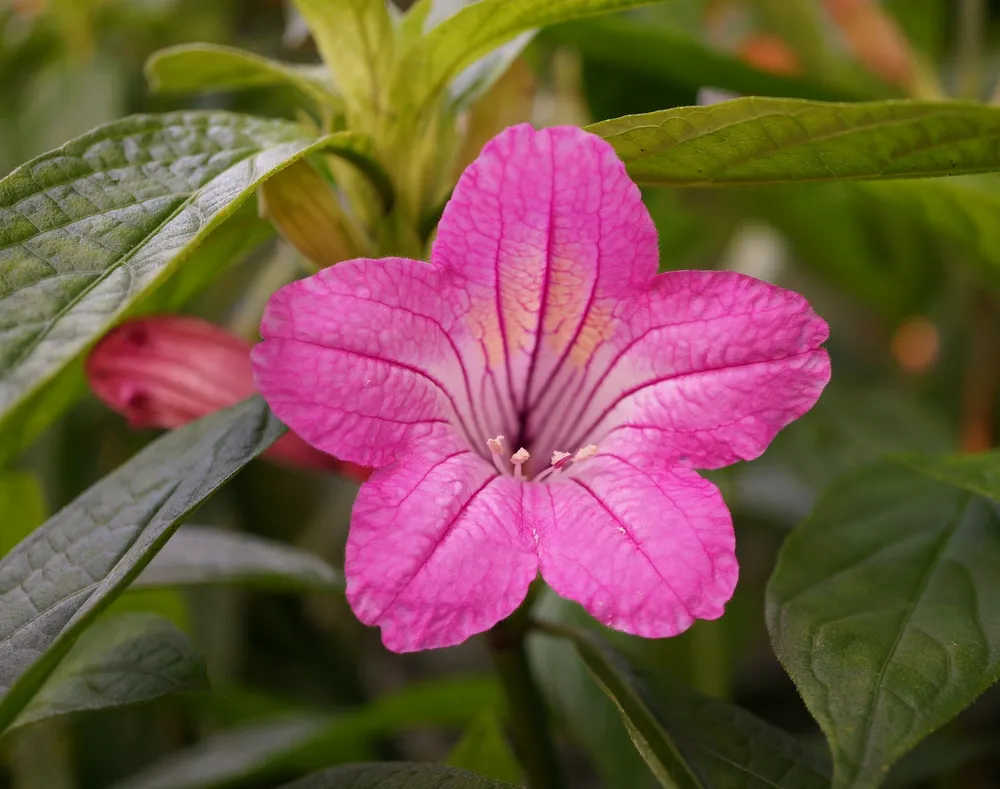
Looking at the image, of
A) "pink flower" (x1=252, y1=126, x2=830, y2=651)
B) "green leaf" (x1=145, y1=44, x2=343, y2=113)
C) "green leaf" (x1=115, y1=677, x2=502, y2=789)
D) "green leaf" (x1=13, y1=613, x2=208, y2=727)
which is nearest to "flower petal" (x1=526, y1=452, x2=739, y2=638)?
"pink flower" (x1=252, y1=126, x2=830, y2=651)

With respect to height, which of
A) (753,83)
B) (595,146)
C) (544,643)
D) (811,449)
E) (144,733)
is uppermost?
(595,146)

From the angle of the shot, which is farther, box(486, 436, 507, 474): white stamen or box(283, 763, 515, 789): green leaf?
box(486, 436, 507, 474): white stamen

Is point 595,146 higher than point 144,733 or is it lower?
higher

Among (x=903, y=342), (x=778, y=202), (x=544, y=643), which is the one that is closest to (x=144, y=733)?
(x=544, y=643)

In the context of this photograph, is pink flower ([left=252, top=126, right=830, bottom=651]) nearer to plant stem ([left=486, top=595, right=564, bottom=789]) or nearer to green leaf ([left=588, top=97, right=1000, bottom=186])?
green leaf ([left=588, top=97, right=1000, bottom=186])

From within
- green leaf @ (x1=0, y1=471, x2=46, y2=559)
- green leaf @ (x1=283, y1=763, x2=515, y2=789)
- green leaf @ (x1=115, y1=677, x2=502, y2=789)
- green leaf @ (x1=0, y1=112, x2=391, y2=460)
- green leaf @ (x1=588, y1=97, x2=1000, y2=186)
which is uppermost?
green leaf @ (x1=0, y1=112, x2=391, y2=460)

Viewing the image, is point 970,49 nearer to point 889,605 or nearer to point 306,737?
point 889,605

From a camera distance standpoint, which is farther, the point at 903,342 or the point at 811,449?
the point at 903,342

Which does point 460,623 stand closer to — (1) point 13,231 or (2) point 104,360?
(1) point 13,231
